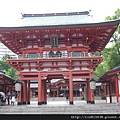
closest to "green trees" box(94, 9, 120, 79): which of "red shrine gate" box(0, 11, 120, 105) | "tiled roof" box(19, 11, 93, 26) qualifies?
"tiled roof" box(19, 11, 93, 26)

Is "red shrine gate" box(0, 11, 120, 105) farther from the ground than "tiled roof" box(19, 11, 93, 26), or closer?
closer

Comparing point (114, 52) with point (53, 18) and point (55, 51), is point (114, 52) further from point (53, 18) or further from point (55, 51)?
point (55, 51)

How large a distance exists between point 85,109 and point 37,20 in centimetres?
1353

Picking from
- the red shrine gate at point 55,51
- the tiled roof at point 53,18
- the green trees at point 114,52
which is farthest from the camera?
the green trees at point 114,52

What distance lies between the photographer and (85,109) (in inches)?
603

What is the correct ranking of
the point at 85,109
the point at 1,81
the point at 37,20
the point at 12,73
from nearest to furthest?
the point at 85,109 < the point at 1,81 < the point at 37,20 < the point at 12,73

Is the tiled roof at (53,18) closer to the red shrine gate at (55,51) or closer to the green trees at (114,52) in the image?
the red shrine gate at (55,51)

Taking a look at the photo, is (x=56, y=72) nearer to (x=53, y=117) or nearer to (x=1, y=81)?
(x=1, y=81)

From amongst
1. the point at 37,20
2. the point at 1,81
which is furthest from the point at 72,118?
the point at 37,20

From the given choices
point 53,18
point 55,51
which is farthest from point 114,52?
point 55,51

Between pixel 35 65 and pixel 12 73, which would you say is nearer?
pixel 35 65

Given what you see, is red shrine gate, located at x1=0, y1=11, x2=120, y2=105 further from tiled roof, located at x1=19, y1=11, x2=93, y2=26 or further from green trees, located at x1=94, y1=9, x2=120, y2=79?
green trees, located at x1=94, y1=9, x2=120, y2=79

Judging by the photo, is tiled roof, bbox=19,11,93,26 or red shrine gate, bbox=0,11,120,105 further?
tiled roof, bbox=19,11,93,26

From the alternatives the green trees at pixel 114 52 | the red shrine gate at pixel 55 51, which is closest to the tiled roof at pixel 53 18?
the red shrine gate at pixel 55 51
